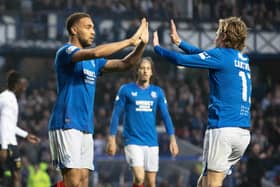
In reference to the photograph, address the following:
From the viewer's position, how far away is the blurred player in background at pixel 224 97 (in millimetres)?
8617

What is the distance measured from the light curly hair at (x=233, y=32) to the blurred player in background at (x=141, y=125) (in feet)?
12.1

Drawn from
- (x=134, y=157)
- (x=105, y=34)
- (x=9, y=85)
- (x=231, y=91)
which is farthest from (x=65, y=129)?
(x=105, y=34)

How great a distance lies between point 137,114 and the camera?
12430 millimetres

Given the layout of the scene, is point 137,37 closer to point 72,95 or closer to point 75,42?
point 75,42

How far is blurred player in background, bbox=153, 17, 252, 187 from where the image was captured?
8.62 meters

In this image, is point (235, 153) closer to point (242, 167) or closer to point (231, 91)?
point (231, 91)

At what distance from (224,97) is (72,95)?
1535 millimetres

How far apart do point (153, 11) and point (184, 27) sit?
43.4 inches

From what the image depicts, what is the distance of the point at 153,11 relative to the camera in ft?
89.2

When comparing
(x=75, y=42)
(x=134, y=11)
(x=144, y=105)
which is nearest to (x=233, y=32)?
(x=75, y=42)

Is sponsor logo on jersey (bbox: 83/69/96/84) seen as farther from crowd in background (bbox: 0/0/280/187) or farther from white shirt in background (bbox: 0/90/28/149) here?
crowd in background (bbox: 0/0/280/187)

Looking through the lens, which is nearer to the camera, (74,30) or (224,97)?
(74,30)

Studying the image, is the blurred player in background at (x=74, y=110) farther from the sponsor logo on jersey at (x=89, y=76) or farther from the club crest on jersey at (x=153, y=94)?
Result: the club crest on jersey at (x=153, y=94)

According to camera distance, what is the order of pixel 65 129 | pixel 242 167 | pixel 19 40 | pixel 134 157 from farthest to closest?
pixel 19 40
pixel 242 167
pixel 134 157
pixel 65 129
